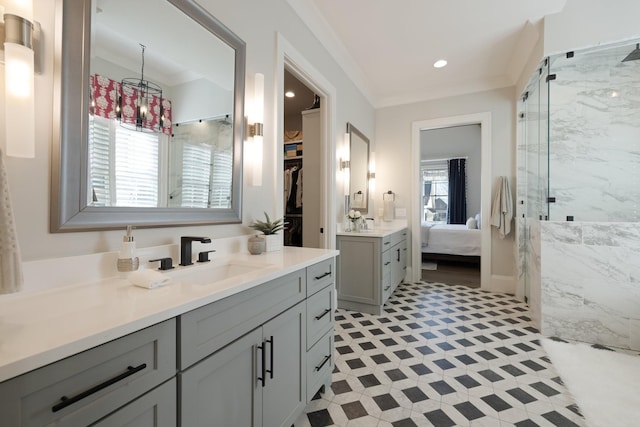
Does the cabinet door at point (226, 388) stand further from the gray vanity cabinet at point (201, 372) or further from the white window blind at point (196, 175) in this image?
the white window blind at point (196, 175)

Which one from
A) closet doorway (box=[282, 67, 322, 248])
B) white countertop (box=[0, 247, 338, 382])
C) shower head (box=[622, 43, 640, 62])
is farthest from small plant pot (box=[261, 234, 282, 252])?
shower head (box=[622, 43, 640, 62])

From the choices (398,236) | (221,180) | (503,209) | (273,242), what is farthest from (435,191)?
(221,180)

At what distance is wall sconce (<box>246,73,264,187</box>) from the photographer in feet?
5.60

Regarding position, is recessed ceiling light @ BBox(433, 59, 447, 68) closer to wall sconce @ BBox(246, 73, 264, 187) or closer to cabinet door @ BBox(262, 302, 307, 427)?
wall sconce @ BBox(246, 73, 264, 187)

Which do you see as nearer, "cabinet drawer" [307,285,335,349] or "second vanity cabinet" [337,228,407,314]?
"cabinet drawer" [307,285,335,349]

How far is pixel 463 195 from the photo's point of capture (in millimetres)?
7340

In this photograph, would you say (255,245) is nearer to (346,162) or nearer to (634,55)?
(346,162)

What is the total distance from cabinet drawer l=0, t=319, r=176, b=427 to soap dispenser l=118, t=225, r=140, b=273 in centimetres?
42

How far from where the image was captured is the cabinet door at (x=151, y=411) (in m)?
0.63

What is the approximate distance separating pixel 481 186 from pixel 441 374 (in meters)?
2.74

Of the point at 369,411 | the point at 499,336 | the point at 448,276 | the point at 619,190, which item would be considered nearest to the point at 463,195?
the point at 448,276

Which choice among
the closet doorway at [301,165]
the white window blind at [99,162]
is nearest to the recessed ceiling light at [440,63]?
the closet doorway at [301,165]

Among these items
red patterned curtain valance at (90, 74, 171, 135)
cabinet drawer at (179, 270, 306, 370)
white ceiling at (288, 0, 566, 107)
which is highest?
white ceiling at (288, 0, 566, 107)

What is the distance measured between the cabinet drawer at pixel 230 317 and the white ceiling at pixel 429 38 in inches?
89.5
